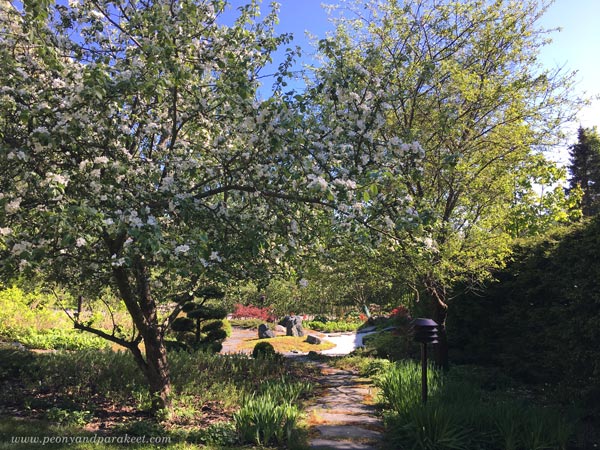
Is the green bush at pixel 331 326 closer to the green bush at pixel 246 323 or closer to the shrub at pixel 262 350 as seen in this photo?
the green bush at pixel 246 323

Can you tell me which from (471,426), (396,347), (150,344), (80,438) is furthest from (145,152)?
(396,347)

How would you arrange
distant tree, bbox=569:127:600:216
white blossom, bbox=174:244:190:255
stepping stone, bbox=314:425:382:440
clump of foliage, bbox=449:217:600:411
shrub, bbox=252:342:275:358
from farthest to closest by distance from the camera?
1. distant tree, bbox=569:127:600:216
2. shrub, bbox=252:342:275:358
3. clump of foliage, bbox=449:217:600:411
4. stepping stone, bbox=314:425:382:440
5. white blossom, bbox=174:244:190:255

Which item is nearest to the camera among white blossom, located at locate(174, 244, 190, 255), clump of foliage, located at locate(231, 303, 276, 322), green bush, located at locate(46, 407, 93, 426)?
white blossom, located at locate(174, 244, 190, 255)

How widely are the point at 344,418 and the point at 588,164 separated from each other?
36843 mm

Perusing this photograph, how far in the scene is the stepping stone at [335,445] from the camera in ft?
15.3

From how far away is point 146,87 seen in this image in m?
3.85

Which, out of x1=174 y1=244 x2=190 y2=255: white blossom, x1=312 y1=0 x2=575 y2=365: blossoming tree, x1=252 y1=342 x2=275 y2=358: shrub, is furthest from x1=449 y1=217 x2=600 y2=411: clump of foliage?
x1=174 y1=244 x2=190 y2=255: white blossom

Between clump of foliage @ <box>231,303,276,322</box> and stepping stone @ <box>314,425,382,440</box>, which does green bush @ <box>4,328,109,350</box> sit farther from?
clump of foliage @ <box>231,303,276,322</box>

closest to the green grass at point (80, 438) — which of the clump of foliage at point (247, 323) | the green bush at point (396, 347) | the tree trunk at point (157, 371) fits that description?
the tree trunk at point (157, 371)

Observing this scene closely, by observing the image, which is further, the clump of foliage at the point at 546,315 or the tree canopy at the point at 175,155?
the clump of foliage at the point at 546,315

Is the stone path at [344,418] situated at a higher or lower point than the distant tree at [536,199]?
lower

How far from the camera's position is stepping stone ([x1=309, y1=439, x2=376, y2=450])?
4672 mm

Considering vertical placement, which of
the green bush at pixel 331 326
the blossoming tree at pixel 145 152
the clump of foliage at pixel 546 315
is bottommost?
the green bush at pixel 331 326

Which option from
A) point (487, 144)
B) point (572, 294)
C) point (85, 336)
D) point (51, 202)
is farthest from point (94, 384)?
point (487, 144)
